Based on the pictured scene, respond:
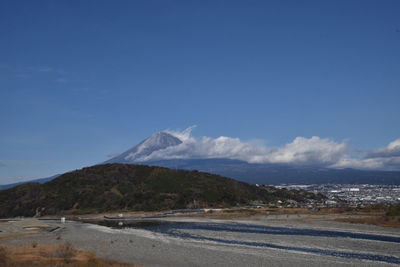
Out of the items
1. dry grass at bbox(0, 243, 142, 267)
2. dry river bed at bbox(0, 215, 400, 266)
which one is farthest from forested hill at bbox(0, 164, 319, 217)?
dry grass at bbox(0, 243, 142, 267)

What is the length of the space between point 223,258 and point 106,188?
323 ft

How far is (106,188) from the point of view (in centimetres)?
12362

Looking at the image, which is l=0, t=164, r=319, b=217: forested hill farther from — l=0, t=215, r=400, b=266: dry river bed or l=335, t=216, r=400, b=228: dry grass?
l=0, t=215, r=400, b=266: dry river bed

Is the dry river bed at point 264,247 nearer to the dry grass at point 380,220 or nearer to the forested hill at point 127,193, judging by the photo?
the dry grass at point 380,220

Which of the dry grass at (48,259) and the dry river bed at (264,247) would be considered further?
the dry river bed at (264,247)

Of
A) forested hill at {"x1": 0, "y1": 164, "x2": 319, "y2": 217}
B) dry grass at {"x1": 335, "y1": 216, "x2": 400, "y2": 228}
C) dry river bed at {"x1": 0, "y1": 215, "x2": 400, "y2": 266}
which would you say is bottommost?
dry river bed at {"x1": 0, "y1": 215, "x2": 400, "y2": 266}

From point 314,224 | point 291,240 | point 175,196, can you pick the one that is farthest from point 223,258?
point 175,196

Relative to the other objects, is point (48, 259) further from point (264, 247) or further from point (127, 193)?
point (127, 193)

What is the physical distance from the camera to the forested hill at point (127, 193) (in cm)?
11069

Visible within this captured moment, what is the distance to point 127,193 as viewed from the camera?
119312 mm

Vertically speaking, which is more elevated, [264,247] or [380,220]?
[380,220]

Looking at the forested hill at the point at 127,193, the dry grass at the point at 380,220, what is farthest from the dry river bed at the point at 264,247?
the forested hill at the point at 127,193

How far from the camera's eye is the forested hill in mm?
110688

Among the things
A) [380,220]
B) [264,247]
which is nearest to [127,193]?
[380,220]
